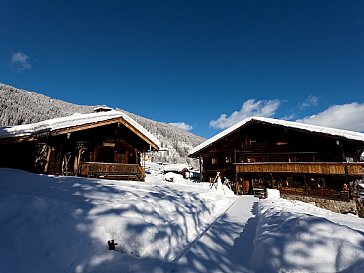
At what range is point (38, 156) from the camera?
13.0 m

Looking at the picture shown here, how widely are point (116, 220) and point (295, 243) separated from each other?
3.31 metres

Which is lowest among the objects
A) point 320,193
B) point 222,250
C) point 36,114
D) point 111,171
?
point 320,193

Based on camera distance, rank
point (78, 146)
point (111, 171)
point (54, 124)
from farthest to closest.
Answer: point (111, 171) < point (78, 146) < point (54, 124)

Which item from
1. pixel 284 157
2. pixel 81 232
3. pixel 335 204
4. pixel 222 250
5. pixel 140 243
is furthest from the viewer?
pixel 284 157

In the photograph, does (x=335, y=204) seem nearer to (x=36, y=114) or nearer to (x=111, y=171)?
(x=111, y=171)

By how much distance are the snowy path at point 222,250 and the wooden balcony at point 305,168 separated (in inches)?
609

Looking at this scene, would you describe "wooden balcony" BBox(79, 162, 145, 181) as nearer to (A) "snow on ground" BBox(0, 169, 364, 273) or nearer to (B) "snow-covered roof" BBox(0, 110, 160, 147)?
(B) "snow-covered roof" BBox(0, 110, 160, 147)

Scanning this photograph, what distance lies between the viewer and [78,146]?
1520 centimetres

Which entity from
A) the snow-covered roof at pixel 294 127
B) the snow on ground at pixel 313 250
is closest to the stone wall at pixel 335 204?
the snow-covered roof at pixel 294 127

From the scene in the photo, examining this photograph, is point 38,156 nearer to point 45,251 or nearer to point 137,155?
point 137,155

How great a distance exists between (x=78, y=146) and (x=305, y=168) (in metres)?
18.9

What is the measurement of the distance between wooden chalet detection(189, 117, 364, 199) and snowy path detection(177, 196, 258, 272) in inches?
609

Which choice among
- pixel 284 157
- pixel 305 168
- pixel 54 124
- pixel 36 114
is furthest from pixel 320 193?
pixel 36 114

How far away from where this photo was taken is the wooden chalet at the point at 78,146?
36.6 feet
